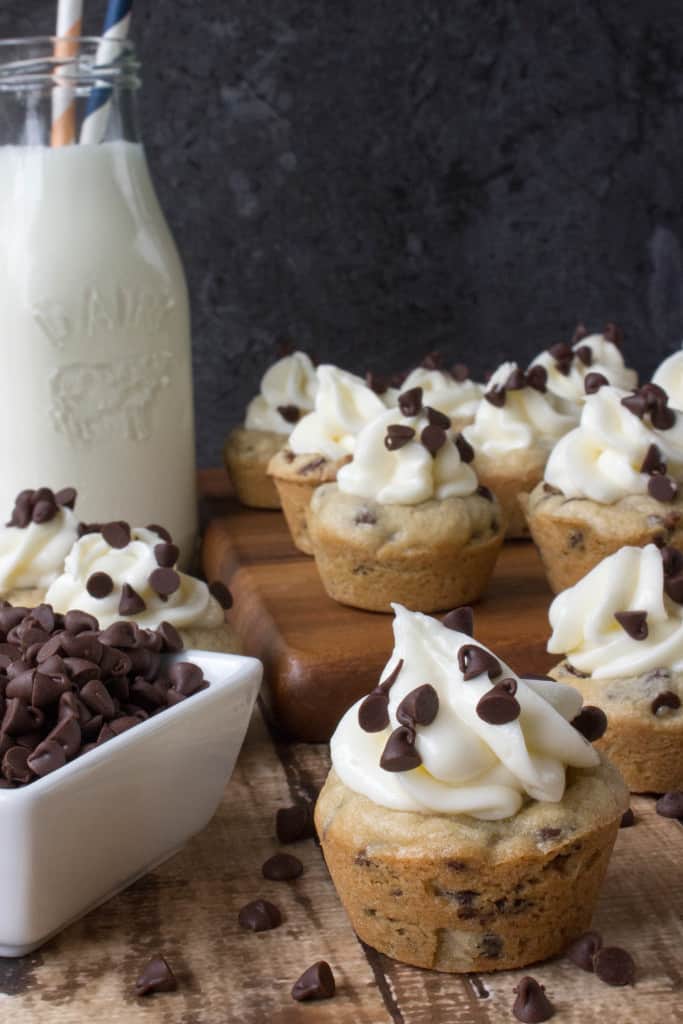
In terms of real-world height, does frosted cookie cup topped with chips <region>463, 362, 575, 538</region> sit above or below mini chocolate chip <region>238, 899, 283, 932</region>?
above

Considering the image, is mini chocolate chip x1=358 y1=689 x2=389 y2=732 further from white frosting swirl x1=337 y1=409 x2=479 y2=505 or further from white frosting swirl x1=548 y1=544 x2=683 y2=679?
white frosting swirl x1=337 y1=409 x2=479 y2=505

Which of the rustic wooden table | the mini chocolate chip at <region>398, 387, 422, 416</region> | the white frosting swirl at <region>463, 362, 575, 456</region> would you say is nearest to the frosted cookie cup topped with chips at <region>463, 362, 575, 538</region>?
the white frosting swirl at <region>463, 362, 575, 456</region>

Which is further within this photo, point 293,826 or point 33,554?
point 33,554

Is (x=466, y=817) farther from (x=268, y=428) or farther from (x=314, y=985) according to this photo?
(x=268, y=428)

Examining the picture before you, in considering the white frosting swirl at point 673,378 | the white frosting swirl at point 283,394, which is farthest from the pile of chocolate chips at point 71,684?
the white frosting swirl at point 673,378

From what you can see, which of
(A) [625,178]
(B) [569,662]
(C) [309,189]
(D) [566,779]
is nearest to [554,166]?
(A) [625,178]

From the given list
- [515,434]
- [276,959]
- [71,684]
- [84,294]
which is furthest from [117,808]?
[515,434]

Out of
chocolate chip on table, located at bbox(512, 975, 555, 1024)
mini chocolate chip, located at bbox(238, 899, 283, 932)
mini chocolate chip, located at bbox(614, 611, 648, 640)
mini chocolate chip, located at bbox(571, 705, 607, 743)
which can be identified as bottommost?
mini chocolate chip, located at bbox(238, 899, 283, 932)
